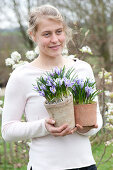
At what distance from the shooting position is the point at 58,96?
65.3 inches

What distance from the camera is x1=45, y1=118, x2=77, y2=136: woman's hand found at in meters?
1.64

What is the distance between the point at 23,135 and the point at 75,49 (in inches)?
97.5

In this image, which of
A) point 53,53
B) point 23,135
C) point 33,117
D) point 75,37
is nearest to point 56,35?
point 53,53

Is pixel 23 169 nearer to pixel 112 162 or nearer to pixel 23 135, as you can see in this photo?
pixel 112 162

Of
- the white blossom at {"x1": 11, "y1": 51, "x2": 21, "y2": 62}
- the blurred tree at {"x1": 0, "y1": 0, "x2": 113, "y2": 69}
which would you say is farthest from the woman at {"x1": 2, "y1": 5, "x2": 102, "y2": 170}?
the blurred tree at {"x1": 0, "y1": 0, "x2": 113, "y2": 69}

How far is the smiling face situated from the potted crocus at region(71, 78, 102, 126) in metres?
0.30

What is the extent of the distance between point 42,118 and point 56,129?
0.23 meters

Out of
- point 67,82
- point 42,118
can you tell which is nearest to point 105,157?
point 42,118

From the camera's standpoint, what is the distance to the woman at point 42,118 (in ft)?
5.95

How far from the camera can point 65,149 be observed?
1.82m

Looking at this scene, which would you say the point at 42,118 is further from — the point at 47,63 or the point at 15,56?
the point at 15,56

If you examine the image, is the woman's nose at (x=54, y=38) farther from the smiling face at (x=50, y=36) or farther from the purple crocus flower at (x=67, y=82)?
the purple crocus flower at (x=67, y=82)

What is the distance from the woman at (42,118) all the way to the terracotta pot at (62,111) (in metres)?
0.08

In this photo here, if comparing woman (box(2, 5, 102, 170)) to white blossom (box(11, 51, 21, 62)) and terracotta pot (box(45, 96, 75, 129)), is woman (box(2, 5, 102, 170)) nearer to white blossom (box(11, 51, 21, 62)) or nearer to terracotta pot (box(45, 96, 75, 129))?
terracotta pot (box(45, 96, 75, 129))
